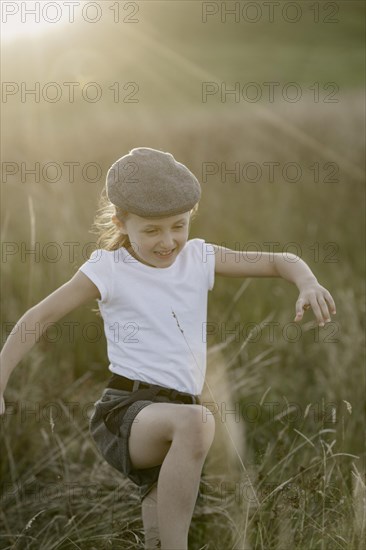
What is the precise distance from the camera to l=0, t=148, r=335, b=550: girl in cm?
241

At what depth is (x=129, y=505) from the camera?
3.33m

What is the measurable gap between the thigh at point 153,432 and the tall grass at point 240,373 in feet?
0.92

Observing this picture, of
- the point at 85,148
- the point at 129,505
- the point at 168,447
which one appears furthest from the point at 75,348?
the point at 85,148

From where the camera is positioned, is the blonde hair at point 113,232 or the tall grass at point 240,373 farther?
the tall grass at point 240,373

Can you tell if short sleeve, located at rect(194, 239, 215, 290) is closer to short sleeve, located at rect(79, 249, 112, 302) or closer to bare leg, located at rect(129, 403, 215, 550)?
short sleeve, located at rect(79, 249, 112, 302)

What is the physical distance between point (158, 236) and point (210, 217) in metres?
4.30

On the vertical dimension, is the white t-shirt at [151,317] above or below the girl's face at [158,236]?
below

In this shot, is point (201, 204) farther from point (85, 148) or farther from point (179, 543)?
point (179, 543)

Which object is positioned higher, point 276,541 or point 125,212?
point 125,212

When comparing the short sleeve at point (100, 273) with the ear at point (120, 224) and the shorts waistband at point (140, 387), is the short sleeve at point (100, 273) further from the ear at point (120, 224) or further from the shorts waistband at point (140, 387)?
the shorts waistband at point (140, 387)

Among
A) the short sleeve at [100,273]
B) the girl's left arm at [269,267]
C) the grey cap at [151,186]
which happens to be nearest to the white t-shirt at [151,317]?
the short sleeve at [100,273]

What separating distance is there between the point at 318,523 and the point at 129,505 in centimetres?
82

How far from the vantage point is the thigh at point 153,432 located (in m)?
2.30

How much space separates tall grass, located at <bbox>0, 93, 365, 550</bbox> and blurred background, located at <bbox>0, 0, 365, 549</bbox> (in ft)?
0.05
